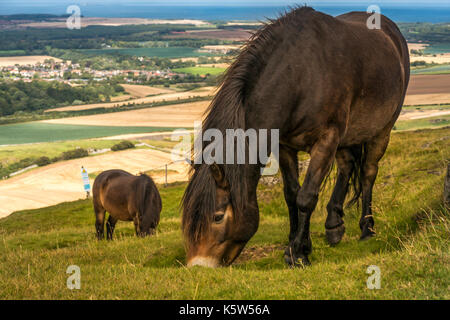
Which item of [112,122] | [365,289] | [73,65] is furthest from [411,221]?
[73,65]

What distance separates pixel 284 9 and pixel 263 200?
1079 cm

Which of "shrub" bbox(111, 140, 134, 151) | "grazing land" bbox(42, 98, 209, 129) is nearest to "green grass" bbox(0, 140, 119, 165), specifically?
"shrub" bbox(111, 140, 134, 151)

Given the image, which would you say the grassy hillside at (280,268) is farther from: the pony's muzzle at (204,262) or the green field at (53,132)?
the green field at (53,132)

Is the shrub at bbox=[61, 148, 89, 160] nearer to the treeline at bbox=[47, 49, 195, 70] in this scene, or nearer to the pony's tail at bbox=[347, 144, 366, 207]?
the pony's tail at bbox=[347, 144, 366, 207]

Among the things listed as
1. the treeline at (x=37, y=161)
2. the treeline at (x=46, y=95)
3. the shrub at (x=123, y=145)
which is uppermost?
the treeline at (x=46, y=95)

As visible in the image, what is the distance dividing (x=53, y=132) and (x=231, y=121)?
11385 centimetres

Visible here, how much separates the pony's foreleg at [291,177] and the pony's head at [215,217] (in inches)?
45.2

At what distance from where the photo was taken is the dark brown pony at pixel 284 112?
19.4 ft

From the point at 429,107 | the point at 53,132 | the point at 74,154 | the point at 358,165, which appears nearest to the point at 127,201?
the point at 358,165

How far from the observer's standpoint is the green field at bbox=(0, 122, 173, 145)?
339ft

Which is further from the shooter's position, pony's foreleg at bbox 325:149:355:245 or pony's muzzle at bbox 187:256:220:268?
pony's foreleg at bbox 325:149:355:245

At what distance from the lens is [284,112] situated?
598 centimetres

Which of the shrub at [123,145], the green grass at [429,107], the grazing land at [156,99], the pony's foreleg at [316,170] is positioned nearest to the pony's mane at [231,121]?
the pony's foreleg at [316,170]
